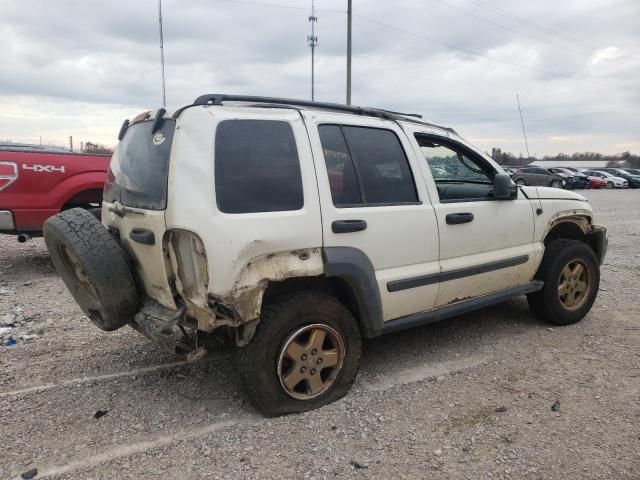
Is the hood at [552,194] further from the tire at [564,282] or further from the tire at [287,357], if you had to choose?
the tire at [287,357]

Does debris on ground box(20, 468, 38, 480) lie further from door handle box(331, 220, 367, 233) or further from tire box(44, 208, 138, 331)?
door handle box(331, 220, 367, 233)

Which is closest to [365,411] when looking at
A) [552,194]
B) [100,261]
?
[100,261]

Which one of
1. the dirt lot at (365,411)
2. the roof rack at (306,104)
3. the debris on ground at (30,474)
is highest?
the roof rack at (306,104)

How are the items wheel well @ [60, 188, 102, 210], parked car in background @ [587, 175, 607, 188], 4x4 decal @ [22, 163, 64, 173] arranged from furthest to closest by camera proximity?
parked car in background @ [587, 175, 607, 188], wheel well @ [60, 188, 102, 210], 4x4 decal @ [22, 163, 64, 173]

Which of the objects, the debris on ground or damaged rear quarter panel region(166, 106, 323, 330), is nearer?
the debris on ground

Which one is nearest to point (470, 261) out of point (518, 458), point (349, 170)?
point (349, 170)

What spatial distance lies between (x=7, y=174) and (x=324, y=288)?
4741 millimetres

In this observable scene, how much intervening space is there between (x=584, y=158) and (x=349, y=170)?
90.2 m

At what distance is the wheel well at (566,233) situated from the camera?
15.7ft

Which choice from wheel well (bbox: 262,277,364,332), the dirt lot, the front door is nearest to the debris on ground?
the dirt lot

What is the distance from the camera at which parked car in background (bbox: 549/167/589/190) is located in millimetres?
30969

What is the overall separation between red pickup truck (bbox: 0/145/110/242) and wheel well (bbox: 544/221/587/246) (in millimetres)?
5444

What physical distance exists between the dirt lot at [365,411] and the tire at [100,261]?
2.23 feet

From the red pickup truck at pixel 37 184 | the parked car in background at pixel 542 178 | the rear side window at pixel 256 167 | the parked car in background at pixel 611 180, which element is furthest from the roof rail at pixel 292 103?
the parked car in background at pixel 611 180
